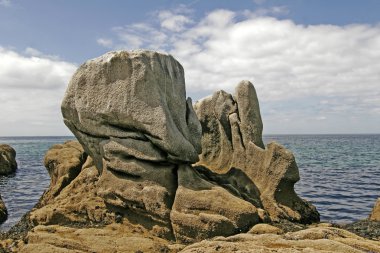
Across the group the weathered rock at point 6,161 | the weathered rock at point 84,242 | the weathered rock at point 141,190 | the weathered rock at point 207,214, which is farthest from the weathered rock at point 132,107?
the weathered rock at point 6,161

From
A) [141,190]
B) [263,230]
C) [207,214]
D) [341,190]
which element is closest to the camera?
[263,230]

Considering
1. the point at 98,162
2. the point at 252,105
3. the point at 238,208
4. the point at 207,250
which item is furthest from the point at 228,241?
the point at 252,105

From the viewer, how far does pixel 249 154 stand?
2536 centimetres

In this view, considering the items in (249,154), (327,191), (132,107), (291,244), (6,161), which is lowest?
(327,191)

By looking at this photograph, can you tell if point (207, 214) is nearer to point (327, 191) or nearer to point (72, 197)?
point (72, 197)

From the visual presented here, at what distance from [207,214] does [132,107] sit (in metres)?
6.90

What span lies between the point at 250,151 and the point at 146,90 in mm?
8582

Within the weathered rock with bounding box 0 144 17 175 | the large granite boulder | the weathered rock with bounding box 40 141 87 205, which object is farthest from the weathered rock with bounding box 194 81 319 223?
the weathered rock with bounding box 0 144 17 175

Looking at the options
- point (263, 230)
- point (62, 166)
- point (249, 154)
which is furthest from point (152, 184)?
point (62, 166)

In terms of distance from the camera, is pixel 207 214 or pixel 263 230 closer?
pixel 263 230

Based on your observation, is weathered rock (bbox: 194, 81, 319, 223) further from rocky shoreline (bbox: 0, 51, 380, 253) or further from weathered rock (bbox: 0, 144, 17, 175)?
weathered rock (bbox: 0, 144, 17, 175)

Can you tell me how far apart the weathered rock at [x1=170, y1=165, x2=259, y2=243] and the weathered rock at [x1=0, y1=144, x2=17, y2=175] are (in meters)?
51.8

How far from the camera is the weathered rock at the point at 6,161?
62225 millimetres

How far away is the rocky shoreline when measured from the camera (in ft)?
57.3
